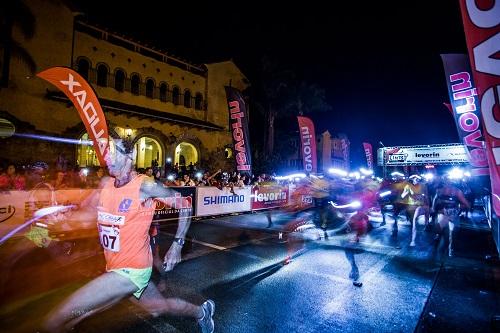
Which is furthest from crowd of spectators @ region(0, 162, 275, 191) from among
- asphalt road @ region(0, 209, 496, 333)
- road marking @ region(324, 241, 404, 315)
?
road marking @ region(324, 241, 404, 315)

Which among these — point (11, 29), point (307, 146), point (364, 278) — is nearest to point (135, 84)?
point (11, 29)

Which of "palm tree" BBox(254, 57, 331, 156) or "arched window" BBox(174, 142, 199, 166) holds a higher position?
"palm tree" BBox(254, 57, 331, 156)

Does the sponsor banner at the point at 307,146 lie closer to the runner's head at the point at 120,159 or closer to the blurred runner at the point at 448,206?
the blurred runner at the point at 448,206

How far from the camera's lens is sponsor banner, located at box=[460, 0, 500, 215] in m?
3.38

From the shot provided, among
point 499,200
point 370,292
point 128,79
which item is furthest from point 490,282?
point 128,79

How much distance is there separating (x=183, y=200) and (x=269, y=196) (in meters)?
13.2

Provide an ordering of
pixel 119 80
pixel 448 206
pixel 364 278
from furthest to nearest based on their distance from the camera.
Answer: pixel 119 80 → pixel 448 206 → pixel 364 278

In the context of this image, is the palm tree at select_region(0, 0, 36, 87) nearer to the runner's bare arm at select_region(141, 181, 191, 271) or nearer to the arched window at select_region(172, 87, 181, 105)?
the arched window at select_region(172, 87, 181, 105)

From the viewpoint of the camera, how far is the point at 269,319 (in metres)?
4.07

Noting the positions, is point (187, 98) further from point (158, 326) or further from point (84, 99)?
point (158, 326)

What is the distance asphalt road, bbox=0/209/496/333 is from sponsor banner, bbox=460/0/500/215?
2.23 meters

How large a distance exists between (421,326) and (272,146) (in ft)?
86.6

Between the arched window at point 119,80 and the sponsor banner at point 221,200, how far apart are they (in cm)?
1089

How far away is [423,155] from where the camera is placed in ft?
88.5
